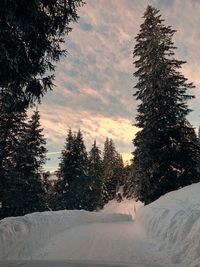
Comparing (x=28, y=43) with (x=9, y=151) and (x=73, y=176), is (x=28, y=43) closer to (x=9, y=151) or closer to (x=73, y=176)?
(x=9, y=151)

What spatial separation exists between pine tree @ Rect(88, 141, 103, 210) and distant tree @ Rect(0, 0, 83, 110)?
2010 inches

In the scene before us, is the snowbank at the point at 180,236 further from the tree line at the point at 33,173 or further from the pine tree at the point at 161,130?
the tree line at the point at 33,173

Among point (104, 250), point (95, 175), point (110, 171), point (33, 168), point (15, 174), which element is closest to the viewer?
point (104, 250)

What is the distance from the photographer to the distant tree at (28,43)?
1075cm

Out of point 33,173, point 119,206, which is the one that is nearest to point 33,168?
point 33,173

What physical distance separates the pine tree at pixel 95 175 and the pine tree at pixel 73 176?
11.3 m

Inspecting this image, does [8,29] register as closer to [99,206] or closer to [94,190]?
[94,190]

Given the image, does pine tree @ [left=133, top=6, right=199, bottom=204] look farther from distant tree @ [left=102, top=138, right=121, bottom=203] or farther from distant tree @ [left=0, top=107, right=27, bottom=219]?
distant tree @ [left=102, top=138, right=121, bottom=203]

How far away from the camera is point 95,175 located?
73.0 metres

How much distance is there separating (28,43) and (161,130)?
16.0 m

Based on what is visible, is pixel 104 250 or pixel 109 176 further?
pixel 109 176

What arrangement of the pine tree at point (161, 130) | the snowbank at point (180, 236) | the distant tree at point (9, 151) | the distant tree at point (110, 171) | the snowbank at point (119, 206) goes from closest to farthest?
1. the snowbank at point (180, 236)
2. the pine tree at point (161, 130)
3. the distant tree at point (9, 151)
4. the snowbank at point (119, 206)
5. the distant tree at point (110, 171)

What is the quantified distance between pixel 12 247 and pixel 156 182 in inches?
638

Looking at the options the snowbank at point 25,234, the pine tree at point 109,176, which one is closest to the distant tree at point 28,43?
the snowbank at point 25,234
